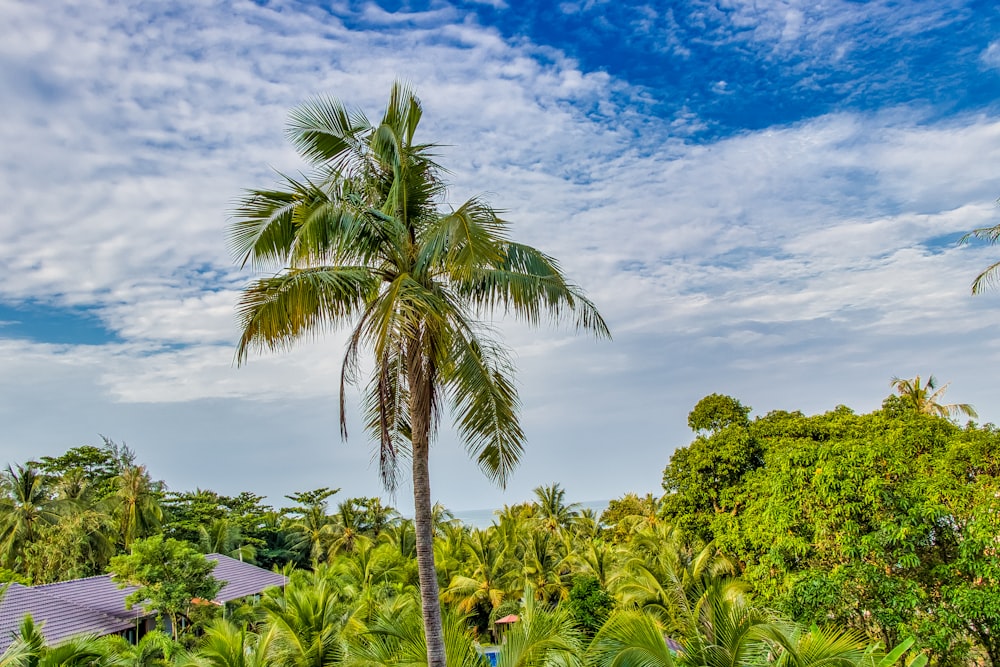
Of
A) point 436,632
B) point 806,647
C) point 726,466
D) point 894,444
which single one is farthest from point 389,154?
point 726,466

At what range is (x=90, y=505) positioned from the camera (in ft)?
113

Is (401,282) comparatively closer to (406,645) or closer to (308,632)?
(406,645)

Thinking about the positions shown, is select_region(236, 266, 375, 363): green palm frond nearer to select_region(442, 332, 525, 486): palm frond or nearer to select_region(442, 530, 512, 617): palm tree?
select_region(442, 332, 525, 486): palm frond

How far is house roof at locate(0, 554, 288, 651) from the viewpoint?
17.4m

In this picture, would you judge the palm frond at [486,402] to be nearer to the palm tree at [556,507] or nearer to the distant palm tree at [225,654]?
the distant palm tree at [225,654]

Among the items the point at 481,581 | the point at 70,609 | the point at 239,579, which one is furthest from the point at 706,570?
the point at 239,579

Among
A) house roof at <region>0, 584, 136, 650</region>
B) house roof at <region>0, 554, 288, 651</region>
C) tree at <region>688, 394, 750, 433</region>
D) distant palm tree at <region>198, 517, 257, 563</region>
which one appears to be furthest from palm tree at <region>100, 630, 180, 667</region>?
distant palm tree at <region>198, 517, 257, 563</region>

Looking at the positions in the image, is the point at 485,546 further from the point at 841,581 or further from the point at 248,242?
the point at 248,242

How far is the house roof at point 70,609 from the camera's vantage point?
17.4 m

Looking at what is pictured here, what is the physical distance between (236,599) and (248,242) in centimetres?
2290

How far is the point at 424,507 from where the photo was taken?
21.7 feet

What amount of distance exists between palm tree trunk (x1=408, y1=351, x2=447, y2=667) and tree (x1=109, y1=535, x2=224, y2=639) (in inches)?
639

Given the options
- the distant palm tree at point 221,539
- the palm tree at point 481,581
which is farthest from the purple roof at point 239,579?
the palm tree at point 481,581

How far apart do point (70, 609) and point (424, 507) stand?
1872 centimetres
